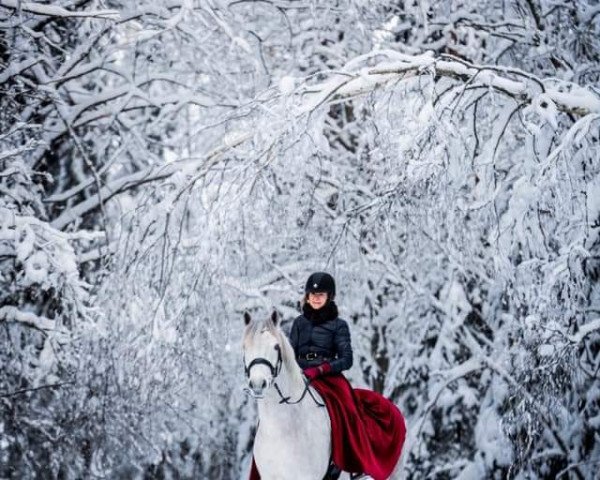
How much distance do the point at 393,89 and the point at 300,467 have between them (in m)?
2.77

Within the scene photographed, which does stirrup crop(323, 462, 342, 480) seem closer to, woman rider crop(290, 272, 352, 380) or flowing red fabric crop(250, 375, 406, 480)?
flowing red fabric crop(250, 375, 406, 480)

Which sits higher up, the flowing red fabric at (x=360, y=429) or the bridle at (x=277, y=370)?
the bridle at (x=277, y=370)

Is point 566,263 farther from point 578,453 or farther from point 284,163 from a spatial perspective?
point 578,453

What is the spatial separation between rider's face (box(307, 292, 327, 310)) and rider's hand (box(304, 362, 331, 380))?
413 millimetres

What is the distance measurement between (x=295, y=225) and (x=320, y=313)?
1.71 meters

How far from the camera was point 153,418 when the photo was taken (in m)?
9.33

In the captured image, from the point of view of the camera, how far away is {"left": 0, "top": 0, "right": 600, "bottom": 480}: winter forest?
5.75 meters

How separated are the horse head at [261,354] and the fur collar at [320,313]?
2.36 ft

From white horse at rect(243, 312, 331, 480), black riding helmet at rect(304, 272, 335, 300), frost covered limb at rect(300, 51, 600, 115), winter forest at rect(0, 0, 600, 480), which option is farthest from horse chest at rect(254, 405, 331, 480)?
frost covered limb at rect(300, 51, 600, 115)

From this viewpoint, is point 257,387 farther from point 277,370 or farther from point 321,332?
point 321,332

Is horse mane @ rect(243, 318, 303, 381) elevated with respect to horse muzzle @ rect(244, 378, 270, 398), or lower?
elevated

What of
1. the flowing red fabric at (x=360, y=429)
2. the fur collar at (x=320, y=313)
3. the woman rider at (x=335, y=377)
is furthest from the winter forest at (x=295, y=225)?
the fur collar at (x=320, y=313)

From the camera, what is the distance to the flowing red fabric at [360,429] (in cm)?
541

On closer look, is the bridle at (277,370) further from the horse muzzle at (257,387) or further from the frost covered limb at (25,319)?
the frost covered limb at (25,319)
